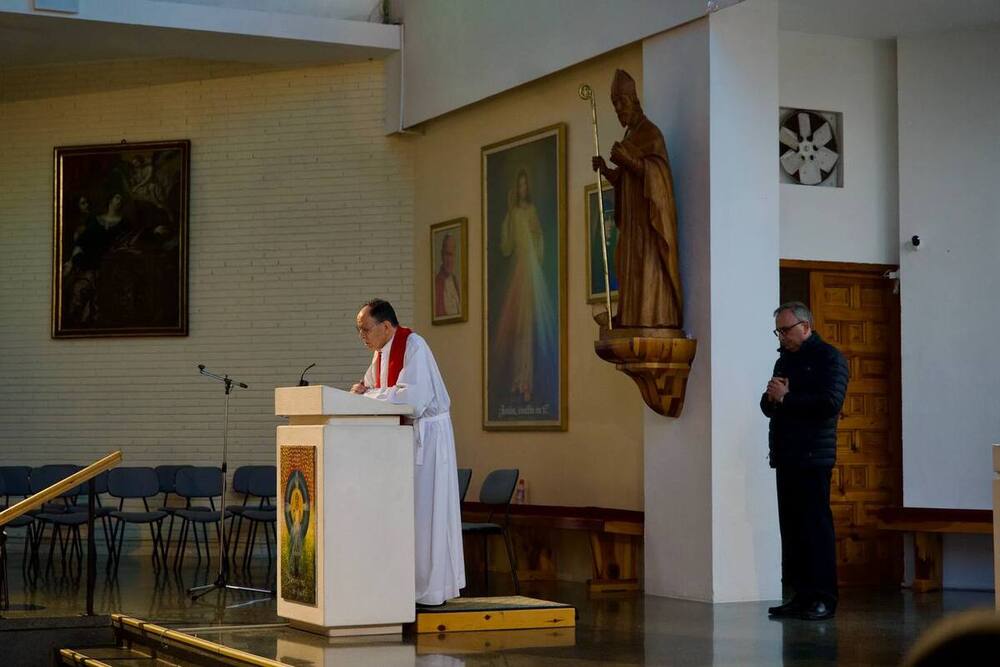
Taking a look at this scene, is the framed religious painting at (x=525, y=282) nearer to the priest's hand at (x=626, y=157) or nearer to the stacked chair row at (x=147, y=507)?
the priest's hand at (x=626, y=157)

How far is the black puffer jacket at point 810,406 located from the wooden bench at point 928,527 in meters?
1.93

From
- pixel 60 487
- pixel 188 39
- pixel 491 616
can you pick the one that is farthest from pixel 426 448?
pixel 188 39

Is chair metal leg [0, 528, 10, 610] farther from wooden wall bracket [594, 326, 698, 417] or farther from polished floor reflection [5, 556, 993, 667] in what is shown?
wooden wall bracket [594, 326, 698, 417]

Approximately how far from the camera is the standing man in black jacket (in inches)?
245

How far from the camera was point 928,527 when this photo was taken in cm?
791

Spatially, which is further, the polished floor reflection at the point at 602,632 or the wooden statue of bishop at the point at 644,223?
the wooden statue of bishop at the point at 644,223

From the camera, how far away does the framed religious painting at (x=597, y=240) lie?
840 cm

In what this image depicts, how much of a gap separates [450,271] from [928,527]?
4.08 meters

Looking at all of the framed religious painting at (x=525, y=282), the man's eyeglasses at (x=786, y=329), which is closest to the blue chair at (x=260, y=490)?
the framed religious painting at (x=525, y=282)

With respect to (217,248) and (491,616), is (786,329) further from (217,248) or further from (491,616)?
(217,248)

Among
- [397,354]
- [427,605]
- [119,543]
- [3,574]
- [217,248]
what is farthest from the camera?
[217,248]

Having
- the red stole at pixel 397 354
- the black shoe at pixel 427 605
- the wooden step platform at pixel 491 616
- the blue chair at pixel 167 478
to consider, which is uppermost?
the red stole at pixel 397 354

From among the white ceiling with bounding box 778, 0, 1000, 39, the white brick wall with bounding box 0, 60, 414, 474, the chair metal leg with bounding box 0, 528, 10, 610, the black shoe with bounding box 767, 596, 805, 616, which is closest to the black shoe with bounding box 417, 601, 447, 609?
the black shoe with bounding box 767, 596, 805, 616

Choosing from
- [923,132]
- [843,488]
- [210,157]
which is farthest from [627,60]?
[210,157]
